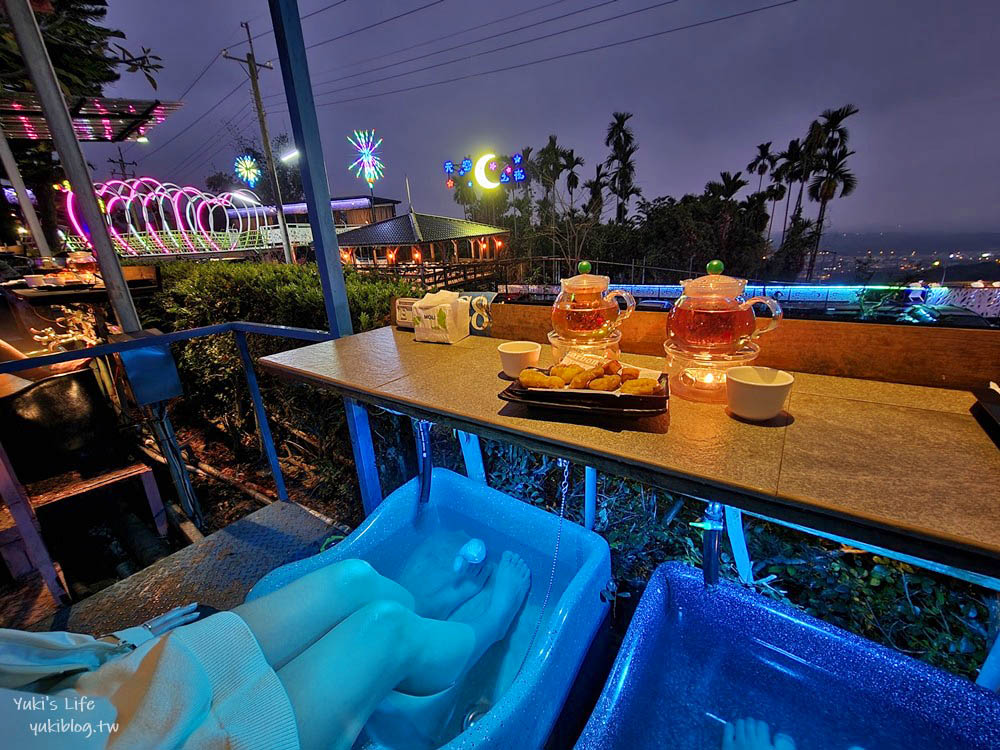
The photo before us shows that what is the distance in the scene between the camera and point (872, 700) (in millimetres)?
1058

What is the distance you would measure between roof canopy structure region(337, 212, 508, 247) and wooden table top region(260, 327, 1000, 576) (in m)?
9.45

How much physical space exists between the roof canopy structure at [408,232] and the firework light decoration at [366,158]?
2.30m

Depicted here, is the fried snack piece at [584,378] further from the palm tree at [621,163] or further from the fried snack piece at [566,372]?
the palm tree at [621,163]

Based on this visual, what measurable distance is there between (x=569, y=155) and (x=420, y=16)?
3.52 metres

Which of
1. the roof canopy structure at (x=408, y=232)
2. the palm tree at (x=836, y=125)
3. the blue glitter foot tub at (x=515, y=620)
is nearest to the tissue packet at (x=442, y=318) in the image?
the blue glitter foot tub at (x=515, y=620)

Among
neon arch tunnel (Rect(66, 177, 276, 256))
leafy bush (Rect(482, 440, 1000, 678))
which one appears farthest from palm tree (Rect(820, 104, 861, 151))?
neon arch tunnel (Rect(66, 177, 276, 256))

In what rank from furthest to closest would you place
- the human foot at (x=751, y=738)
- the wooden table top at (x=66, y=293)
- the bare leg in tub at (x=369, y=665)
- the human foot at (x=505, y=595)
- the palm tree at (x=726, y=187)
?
1. the wooden table top at (x=66, y=293)
2. the palm tree at (x=726, y=187)
3. the human foot at (x=505, y=595)
4. the human foot at (x=751, y=738)
5. the bare leg in tub at (x=369, y=665)

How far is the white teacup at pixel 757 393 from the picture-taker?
863mm

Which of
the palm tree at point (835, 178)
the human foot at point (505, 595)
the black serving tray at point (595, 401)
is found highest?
the palm tree at point (835, 178)

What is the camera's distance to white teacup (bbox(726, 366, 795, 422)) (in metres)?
0.86

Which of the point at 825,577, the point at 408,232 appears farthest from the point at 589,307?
the point at 408,232

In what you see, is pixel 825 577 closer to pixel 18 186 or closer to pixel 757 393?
pixel 757 393

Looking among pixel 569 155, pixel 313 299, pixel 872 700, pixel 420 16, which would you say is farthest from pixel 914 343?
pixel 569 155

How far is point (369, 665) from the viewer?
0.96 m
